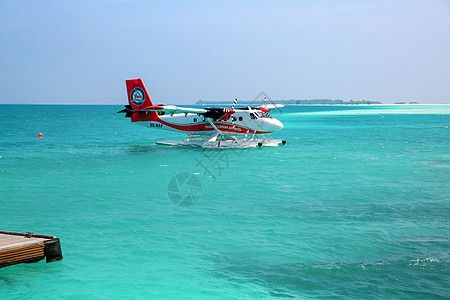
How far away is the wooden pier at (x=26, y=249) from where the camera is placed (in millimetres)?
9930

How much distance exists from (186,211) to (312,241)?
518 centimetres

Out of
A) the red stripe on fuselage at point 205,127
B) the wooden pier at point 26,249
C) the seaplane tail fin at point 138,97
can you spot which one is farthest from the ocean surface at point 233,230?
the seaplane tail fin at point 138,97

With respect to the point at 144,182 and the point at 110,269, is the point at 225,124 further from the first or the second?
the point at 110,269

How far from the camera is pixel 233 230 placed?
13.3m

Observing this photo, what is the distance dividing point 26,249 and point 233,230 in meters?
5.91

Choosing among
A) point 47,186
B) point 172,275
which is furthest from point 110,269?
point 47,186

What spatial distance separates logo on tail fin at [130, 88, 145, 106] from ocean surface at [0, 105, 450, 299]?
13.1m

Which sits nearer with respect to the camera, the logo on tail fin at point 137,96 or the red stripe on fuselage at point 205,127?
the red stripe on fuselage at point 205,127

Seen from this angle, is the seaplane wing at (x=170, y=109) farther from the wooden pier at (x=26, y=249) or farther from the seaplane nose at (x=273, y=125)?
the wooden pier at (x=26, y=249)

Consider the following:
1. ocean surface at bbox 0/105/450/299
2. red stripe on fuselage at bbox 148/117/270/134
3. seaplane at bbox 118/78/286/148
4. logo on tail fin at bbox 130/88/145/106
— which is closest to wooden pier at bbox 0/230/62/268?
ocean surface at bbox 0/105/450/299

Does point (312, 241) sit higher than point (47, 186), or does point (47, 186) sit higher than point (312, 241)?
point (47, 186)

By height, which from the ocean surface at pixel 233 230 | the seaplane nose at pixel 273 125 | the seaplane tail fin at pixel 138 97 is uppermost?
the seaplane tail fin at pixel 138 97

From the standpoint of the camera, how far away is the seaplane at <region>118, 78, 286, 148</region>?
35.3 meters

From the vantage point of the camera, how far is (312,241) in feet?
40.1
